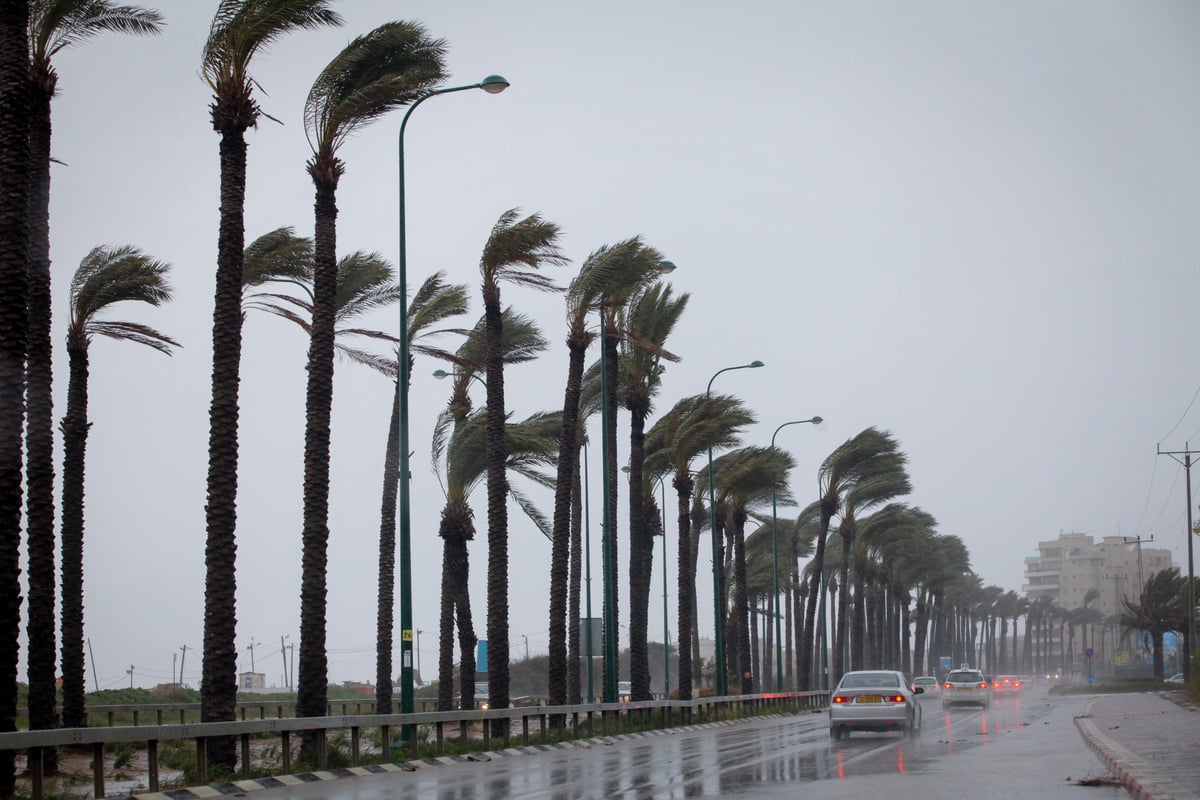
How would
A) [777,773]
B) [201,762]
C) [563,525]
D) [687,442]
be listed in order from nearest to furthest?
[201,762] → [777,773] → [563,525] → [687,442]

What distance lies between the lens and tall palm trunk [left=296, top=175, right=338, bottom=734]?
2420 centimetres

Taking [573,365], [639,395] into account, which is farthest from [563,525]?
[639,395]

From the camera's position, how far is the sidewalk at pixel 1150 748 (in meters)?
13.9

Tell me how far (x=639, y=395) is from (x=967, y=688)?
58.0 feet

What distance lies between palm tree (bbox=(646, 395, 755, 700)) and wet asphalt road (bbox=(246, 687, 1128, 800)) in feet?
66.0

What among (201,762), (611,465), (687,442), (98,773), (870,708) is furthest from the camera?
(687,442)

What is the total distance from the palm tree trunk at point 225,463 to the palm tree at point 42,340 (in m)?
2.71

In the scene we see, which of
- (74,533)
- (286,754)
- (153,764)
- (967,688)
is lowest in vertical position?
(967,688)

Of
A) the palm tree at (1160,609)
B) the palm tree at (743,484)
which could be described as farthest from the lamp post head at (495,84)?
the palm tree at (1160,609)

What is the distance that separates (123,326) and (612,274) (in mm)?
13922

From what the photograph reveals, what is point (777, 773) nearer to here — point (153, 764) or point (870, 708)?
point (153, 764)

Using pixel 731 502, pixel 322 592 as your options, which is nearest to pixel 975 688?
pixel 731 502

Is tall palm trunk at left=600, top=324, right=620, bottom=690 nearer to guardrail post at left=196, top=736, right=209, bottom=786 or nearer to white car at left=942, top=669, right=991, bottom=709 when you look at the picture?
white car at left=942, top=669, right=991, bottom=709

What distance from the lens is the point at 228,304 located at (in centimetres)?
2231
